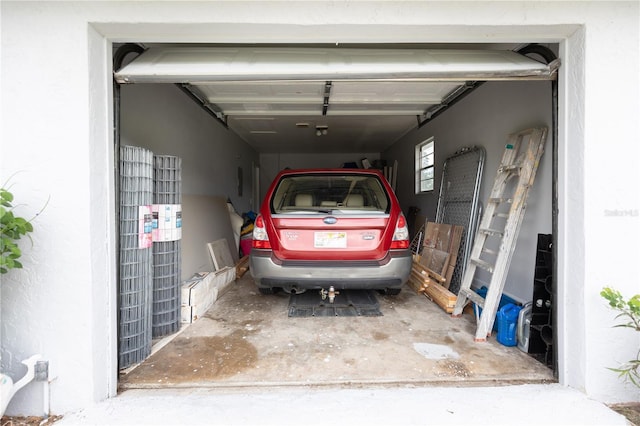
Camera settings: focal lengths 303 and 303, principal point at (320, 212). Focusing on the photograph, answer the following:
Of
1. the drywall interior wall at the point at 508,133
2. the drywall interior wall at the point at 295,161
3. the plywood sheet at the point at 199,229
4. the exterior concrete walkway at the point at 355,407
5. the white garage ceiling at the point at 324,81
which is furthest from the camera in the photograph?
the drywall interior wall at the point at 295,161

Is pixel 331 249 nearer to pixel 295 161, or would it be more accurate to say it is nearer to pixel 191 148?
pixel 191 148

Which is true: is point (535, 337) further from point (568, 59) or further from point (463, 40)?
point (463, 40)

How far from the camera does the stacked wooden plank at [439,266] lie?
3.64 m

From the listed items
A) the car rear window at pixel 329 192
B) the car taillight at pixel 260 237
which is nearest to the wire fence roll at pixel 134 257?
the car taillight at pixel 260 237

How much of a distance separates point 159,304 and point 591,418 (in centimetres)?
323

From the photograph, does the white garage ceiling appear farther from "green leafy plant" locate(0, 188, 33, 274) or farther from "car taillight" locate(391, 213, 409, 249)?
"car taillight" locate(391, 213, 409, 249)

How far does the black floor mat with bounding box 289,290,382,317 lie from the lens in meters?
3.36

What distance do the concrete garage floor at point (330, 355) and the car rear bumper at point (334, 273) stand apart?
15.8 inches

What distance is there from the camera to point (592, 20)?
189 cm

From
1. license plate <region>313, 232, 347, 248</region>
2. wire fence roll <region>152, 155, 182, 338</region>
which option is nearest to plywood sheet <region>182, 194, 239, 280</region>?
wire fence roll <region>152, 155, 182, 338</region>

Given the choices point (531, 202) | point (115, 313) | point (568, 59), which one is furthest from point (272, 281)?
point (568, 59)

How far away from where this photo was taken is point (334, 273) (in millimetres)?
3064

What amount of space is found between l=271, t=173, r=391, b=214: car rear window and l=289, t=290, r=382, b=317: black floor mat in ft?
3.84

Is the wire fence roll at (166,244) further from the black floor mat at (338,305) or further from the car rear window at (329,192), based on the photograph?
the black floor mat at (338,305)
